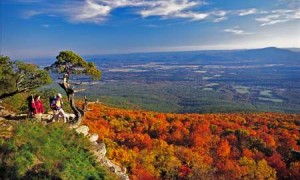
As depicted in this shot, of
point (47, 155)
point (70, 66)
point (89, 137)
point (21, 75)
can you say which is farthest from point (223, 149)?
point (47, 155)

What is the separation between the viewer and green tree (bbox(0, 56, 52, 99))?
32094mm

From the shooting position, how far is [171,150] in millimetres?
62250

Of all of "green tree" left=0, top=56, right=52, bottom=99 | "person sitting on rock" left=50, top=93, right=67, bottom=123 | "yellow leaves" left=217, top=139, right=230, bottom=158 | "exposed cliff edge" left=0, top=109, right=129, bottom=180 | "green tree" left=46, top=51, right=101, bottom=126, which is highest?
"green tree" left=46, top=51, right=101, bottom=126

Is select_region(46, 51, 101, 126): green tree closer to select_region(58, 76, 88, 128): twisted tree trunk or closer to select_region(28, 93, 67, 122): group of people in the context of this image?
select_region(58, 76, 88, 128): twisted tree trunk

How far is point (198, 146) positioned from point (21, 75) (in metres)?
46.7

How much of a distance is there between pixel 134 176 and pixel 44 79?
2009cm

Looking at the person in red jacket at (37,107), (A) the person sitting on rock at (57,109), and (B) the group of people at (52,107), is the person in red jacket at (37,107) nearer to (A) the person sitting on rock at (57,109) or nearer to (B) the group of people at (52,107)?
(B) the group of people at (52,107)

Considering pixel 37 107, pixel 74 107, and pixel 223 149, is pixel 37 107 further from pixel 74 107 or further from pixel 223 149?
pixel 223 149

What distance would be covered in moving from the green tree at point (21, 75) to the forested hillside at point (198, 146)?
2116 cm

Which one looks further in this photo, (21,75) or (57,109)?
(21,75)

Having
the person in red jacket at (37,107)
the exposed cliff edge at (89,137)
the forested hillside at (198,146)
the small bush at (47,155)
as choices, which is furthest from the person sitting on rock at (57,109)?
the forested hillside at (198,146)

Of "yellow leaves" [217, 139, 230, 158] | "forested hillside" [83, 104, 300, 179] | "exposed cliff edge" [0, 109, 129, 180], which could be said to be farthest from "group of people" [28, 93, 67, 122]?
"yellow leaves" [217, 139, 230, 158]

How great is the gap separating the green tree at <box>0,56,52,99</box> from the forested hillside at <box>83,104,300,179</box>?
2116cm

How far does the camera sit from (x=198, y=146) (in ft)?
235
